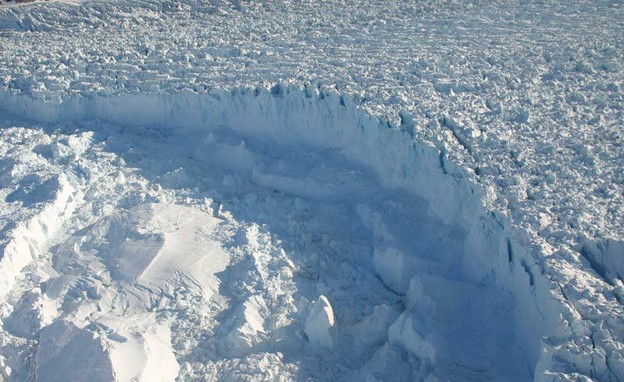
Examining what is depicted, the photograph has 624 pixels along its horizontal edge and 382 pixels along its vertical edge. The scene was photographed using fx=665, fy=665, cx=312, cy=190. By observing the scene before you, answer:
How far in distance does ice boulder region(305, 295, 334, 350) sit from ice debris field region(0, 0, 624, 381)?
0.10ft

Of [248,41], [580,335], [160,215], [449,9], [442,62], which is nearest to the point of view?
[580,335]

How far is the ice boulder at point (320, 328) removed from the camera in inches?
252

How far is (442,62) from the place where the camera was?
9914 mm

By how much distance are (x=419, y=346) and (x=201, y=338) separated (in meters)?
2.09

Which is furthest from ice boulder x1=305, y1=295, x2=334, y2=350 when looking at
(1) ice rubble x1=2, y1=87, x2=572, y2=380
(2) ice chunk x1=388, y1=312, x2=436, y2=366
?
(2) ice chunk x1=388, y1=312, x2=436, y2=366

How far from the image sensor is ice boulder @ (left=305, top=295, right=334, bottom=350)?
6406mm

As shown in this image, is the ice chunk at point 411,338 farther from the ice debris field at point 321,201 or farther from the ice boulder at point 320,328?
the ice boulder at point 320,328

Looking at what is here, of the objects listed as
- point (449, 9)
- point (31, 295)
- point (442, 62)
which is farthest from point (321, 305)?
point (449, 9)

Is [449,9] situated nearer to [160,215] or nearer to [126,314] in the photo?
[160,215]

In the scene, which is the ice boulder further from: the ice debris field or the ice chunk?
the ice chunk

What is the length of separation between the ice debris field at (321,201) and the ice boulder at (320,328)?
0.03 m

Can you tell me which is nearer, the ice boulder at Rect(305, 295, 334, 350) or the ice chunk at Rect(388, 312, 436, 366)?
the ice chunk at Rect(388, 312, 436, 366)

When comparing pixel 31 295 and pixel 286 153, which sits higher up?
pixel 286 153

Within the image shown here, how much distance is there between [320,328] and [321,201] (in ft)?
7.88
